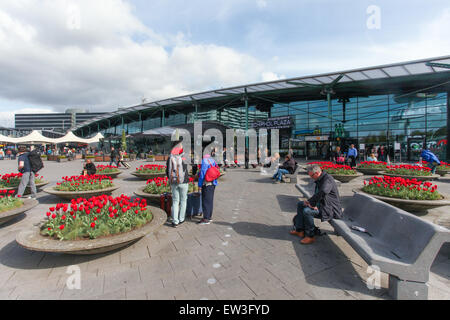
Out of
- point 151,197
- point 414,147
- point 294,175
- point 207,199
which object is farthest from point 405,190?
point 414,147

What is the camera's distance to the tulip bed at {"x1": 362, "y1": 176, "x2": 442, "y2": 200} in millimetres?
4594

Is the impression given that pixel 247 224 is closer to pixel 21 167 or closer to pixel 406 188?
pixel 406 188

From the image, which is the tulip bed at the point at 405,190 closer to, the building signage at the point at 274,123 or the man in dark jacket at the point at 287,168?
the man in dark jacket at the point at 287,168

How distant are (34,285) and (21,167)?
16.5 feet

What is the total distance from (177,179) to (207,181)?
61 cm

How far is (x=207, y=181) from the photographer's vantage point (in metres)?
4.36

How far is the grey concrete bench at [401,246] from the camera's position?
2021 mm

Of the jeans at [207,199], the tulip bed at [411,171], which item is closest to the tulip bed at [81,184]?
the jeans at [207,199]

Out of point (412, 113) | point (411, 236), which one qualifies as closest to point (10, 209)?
point (411, 236)

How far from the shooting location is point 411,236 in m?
2.28

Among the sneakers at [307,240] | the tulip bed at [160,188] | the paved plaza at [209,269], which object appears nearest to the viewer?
the paved plaza at [209,269]

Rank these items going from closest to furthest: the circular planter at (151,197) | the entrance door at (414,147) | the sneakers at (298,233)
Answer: the sneakers at (298,233) < the circular planter at (151,197) < the entrance door at (414,147)

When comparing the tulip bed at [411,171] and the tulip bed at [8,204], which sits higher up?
the tulip bed at [411,171]

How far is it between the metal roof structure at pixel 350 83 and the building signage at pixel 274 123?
264cm
